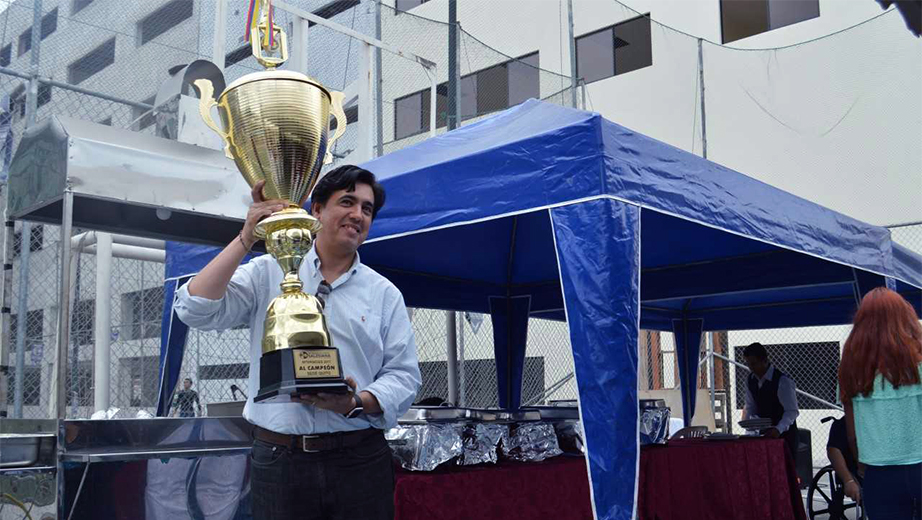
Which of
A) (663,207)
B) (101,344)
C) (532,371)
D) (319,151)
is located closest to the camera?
(319,151)

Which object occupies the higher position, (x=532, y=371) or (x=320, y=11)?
(x=320, y=11)

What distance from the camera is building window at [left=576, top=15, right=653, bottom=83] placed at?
14078 mm

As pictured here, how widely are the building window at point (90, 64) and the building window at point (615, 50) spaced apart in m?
7.76

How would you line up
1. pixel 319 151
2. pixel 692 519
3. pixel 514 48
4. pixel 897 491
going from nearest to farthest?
pixel 319 151 → pixel 897 491 → pixel 692 519 → pixel 514 48

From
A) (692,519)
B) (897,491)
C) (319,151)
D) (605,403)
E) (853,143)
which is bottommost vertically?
(692,519)

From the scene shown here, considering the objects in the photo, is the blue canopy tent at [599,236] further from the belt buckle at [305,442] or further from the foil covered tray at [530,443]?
the belt buckle at [305,442]

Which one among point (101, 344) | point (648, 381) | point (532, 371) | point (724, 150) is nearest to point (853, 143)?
point (724, 150)

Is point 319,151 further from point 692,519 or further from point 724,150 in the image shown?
point 724,150

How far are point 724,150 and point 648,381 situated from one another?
3.87 m

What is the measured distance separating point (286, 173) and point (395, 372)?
1.94 feet

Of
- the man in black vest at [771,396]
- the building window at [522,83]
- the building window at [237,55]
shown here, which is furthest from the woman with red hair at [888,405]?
the building window at [522,83]

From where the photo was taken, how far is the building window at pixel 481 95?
12.0 meters

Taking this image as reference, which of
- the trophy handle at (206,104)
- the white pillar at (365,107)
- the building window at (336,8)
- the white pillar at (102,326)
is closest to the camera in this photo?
the trophy handle at (206,104)

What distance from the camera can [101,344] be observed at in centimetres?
643
